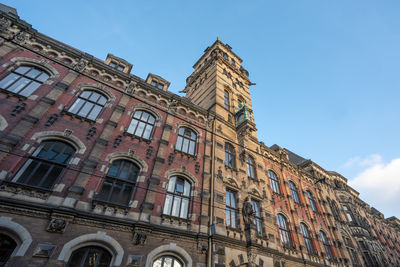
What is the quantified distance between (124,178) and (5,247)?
17.1ft

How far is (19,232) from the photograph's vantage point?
24.2 feet

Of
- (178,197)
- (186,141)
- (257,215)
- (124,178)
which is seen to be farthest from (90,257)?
(257,215)

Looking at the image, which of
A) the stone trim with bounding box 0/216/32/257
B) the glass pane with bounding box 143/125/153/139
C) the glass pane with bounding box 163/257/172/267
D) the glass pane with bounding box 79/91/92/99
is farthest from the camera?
the glass pane with bounding box 143/125/153/139

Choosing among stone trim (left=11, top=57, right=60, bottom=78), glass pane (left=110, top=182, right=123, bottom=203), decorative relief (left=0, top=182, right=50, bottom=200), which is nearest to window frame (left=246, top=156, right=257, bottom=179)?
glass pane (left=110, top=182, right=123, bottom=203)

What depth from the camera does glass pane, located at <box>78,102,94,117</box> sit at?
1215cm

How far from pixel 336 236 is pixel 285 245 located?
1020cm

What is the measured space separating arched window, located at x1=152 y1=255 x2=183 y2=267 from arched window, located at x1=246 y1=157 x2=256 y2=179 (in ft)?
32.9

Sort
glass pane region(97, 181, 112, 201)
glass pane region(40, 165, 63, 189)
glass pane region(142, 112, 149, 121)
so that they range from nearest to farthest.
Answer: glass pane region(40, 165, 63, 189) < glass pane region(97, 181, 112, 201) < glass pane region(142, 112, 149, 121)

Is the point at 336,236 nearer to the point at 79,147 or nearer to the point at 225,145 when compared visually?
the point at 225,145

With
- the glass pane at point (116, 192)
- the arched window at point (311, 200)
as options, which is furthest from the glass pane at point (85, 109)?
the arched window at point (311, 200)

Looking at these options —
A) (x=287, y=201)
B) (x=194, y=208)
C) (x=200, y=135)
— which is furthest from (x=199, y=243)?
(x=287, y=201)

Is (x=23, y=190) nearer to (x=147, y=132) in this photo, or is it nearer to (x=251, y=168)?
(x=147, y=132)

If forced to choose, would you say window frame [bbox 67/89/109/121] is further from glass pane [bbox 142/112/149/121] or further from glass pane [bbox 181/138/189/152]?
glass pane [bbox 181/138/189/152]

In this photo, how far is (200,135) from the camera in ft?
54.4
